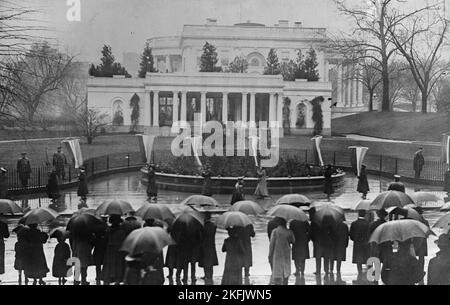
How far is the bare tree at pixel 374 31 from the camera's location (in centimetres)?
1816

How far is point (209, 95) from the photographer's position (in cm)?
4056

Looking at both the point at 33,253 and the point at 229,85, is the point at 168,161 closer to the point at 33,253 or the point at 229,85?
the point at 229,85

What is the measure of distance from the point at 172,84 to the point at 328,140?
15.0m

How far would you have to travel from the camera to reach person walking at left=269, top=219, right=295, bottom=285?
10.9m

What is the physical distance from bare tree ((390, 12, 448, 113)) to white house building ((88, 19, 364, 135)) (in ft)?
8.95

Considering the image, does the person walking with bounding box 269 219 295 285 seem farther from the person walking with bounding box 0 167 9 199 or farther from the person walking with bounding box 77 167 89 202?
the person walking with bounding box 77 167 89 202

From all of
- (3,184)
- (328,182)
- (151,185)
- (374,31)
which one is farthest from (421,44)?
(3,184)

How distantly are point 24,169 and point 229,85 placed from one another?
14772 mm

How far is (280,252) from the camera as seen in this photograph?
10.9 metres

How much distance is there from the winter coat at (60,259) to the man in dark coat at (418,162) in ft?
41.6

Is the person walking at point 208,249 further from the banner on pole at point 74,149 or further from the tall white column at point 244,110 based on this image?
the tall white column at point 244,110

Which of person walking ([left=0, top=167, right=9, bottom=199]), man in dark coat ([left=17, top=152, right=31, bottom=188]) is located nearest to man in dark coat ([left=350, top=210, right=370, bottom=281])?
person walking ([left=0, top=167, right=9, bottom=199])

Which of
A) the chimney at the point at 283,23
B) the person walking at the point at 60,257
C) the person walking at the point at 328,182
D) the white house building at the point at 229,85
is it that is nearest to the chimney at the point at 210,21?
the white house building at the point at 229,85
